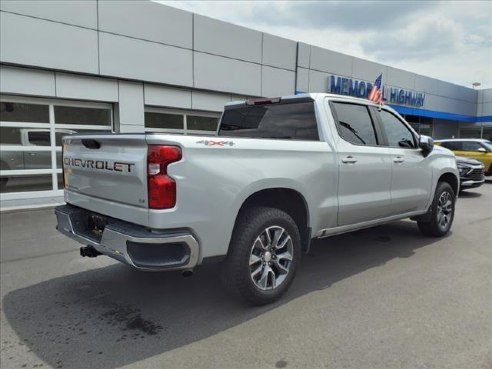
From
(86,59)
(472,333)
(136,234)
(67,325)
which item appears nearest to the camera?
(136,234)

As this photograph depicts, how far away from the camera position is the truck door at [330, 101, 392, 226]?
4.45 meters

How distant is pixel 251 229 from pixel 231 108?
231 cm

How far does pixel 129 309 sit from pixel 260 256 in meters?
1.32

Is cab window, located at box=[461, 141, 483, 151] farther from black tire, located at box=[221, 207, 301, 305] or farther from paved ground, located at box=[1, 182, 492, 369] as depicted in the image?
black tire, located at box=[221, 207, 301, 305]

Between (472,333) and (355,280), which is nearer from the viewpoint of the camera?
(472,333)

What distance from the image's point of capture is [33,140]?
9.91m

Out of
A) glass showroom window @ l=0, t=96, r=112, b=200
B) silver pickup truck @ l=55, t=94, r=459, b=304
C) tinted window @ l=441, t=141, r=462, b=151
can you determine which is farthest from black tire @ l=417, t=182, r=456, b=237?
tinted window @ l=441, t=141, r=462, b=151

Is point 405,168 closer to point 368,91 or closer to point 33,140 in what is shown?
point 33,140

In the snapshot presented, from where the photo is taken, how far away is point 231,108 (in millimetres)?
5371

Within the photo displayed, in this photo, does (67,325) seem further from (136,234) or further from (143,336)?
(136,234)

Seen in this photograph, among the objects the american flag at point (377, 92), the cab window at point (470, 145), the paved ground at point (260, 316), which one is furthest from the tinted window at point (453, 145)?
the paved ground at point (260, 316)

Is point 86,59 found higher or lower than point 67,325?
higher

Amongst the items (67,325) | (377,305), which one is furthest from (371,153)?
(67,325)

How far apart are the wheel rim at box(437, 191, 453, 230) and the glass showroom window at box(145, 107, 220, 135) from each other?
6937mm
